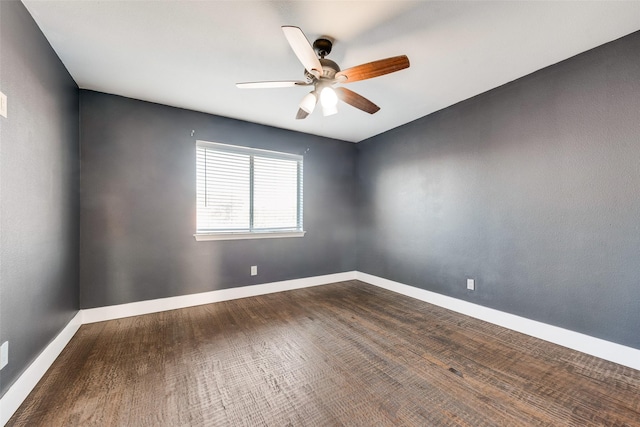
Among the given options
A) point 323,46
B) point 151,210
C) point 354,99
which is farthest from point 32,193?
point 354,99

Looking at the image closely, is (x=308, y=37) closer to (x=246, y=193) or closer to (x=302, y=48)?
(x=302, y=48)

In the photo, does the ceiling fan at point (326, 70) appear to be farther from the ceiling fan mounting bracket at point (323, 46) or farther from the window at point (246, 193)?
the window at point (246, 193)

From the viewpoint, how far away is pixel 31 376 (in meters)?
1.64

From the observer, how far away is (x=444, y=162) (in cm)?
319

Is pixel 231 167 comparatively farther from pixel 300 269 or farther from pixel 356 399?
pixel 356 399

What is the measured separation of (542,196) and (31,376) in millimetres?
4095

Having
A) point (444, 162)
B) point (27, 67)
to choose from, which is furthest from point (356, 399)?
point (27, 67)

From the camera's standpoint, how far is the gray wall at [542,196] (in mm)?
1938

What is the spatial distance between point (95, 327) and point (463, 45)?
4150mm

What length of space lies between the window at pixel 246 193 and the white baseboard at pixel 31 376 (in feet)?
4.74

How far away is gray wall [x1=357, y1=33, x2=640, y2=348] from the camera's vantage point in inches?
76.3

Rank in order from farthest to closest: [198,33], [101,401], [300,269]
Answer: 1. [300,269]
2. [198,33]
3. [101,401]

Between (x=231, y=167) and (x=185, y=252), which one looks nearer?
(x=185, y=252)

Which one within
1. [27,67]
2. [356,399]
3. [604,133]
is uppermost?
[27,67]
